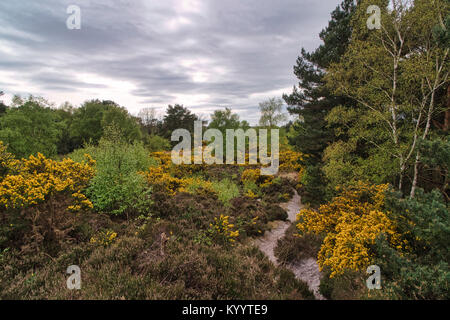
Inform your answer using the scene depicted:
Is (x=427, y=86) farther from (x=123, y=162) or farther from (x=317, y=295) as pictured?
(x=123, y=162)

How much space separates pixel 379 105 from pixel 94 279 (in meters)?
11.2

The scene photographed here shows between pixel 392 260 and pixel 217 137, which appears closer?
pixel 392 260

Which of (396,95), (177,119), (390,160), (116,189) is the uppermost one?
(177,119)

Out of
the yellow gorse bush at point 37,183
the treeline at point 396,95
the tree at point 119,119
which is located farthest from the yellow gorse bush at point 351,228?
the tree at point 119,119

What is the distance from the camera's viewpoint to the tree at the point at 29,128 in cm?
1698

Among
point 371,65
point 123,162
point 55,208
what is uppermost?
point 371,65

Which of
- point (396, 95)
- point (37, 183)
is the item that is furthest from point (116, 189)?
point (396, 95)

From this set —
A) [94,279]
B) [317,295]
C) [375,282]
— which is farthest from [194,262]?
[375,282]

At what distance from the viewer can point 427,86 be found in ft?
23.0

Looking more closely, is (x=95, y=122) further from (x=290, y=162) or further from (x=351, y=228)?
(x=351, y=228)

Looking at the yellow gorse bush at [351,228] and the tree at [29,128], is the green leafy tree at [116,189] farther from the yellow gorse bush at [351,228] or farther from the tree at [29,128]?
the tree at [29,128]

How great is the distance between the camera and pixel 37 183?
507 centimetres

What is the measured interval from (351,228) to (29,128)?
25.8 m

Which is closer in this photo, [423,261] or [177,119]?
[423,261]
